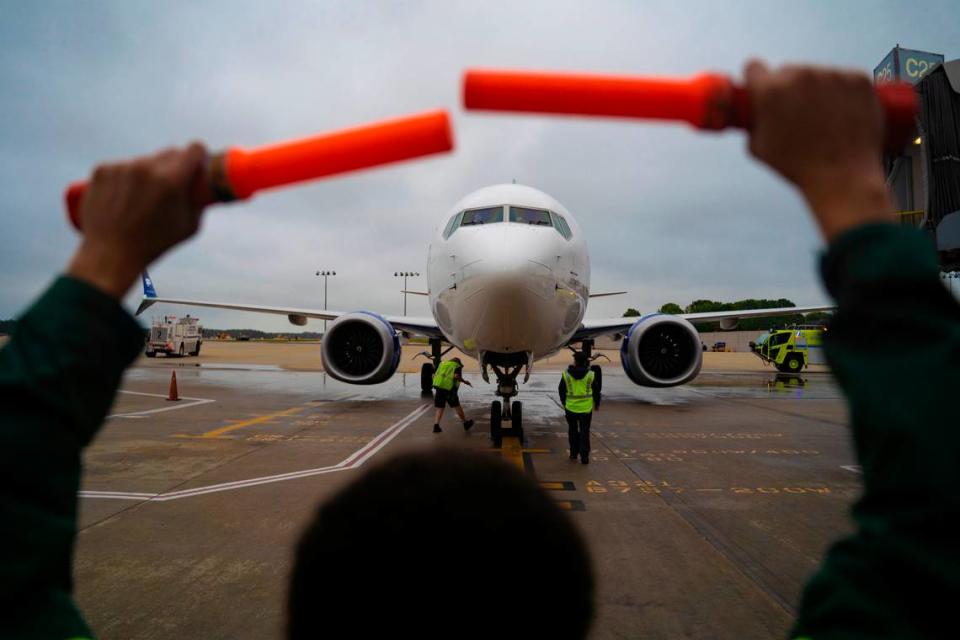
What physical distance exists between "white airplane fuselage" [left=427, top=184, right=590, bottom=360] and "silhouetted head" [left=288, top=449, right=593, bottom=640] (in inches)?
211

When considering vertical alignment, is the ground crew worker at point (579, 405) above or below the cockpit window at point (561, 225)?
below

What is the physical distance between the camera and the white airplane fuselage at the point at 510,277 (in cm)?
611

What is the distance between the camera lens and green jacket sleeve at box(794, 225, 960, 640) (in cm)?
56

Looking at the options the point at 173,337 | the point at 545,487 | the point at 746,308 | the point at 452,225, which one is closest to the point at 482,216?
the point at 452,225

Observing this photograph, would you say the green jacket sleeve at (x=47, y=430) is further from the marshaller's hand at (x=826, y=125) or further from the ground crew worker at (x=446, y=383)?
the ground crew worker at (x=446, y=383)

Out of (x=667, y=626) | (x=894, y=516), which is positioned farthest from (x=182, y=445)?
(x=894, y=516)

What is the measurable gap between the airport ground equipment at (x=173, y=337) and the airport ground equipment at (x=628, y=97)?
3538 cm

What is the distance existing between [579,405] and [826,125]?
20.1 ft

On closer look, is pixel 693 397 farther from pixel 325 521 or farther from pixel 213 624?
pixel 325 521

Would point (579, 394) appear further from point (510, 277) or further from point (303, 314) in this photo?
point (303, 314)

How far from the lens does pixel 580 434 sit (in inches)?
267

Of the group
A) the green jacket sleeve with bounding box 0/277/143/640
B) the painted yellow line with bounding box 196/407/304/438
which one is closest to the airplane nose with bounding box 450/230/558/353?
the painted yellow line with bounding box 196/407/304/438

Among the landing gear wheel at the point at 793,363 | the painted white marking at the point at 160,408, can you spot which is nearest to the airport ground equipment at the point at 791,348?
the landing gear wheel at the point at 793,363

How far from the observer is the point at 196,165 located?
80 centimetres
